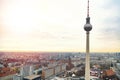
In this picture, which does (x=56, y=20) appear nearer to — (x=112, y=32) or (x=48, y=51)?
(x=48, y=51)

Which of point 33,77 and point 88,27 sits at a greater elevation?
point 88,27

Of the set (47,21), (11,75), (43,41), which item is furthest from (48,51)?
(11,75)

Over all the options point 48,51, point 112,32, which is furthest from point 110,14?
point 48,51

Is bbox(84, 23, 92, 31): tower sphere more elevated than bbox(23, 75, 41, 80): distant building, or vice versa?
bbox(84, 23, 92, 31): tower sphere

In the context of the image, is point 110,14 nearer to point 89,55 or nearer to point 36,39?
point 89,55

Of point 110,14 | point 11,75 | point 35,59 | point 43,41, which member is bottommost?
point 11,75

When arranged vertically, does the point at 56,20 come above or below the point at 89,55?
above

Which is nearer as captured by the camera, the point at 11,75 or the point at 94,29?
the point at 11,75

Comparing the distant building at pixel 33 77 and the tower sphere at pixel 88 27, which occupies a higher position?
the tower sphere at pixel 88 27

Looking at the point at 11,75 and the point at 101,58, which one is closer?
the point at 11,75
